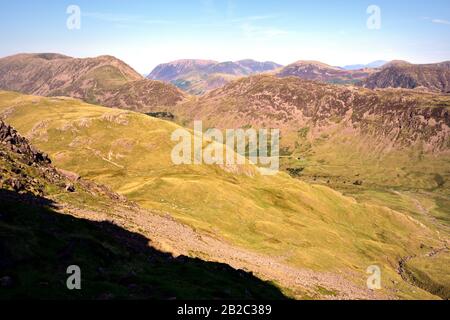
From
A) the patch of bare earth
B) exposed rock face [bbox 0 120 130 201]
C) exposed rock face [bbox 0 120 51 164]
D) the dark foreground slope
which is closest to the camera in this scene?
the dark foreground slope

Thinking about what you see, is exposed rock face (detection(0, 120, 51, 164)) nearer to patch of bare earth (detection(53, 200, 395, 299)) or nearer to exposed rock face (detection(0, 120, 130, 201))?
exposed rock face (detection(0, 120, 130, 201))

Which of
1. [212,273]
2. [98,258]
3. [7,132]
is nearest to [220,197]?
[7,132]

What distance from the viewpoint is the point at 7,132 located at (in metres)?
87.8

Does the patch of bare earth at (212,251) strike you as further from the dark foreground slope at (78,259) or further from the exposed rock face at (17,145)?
the exposed rock face at (17,145)

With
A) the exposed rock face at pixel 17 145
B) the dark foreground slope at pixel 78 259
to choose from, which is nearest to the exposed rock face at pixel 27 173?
the exposed rock face at pixel 17 145

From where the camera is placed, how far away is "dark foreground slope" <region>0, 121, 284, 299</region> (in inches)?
1540

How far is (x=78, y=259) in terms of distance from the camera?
46812mm

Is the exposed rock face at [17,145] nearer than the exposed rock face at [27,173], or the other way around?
the exposed rock face at [27,173]

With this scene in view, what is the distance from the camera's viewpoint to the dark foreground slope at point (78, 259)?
39125 millimetres

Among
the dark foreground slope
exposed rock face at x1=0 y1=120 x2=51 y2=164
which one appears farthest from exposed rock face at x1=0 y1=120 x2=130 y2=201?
the dark foreground slope

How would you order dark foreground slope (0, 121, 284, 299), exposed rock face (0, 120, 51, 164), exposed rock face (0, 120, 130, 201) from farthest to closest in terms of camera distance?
exposed rock face (0, 120, 51, 164) → exposed rock face (0, 120, 130, 201) → dark foreground slope (0, 121, 284, 299)

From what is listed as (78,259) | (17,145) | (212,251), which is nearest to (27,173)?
(17,145)

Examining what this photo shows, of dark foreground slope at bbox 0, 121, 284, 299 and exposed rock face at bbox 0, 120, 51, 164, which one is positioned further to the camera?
exposed rock face at bbox 0, 120, 51, 164
